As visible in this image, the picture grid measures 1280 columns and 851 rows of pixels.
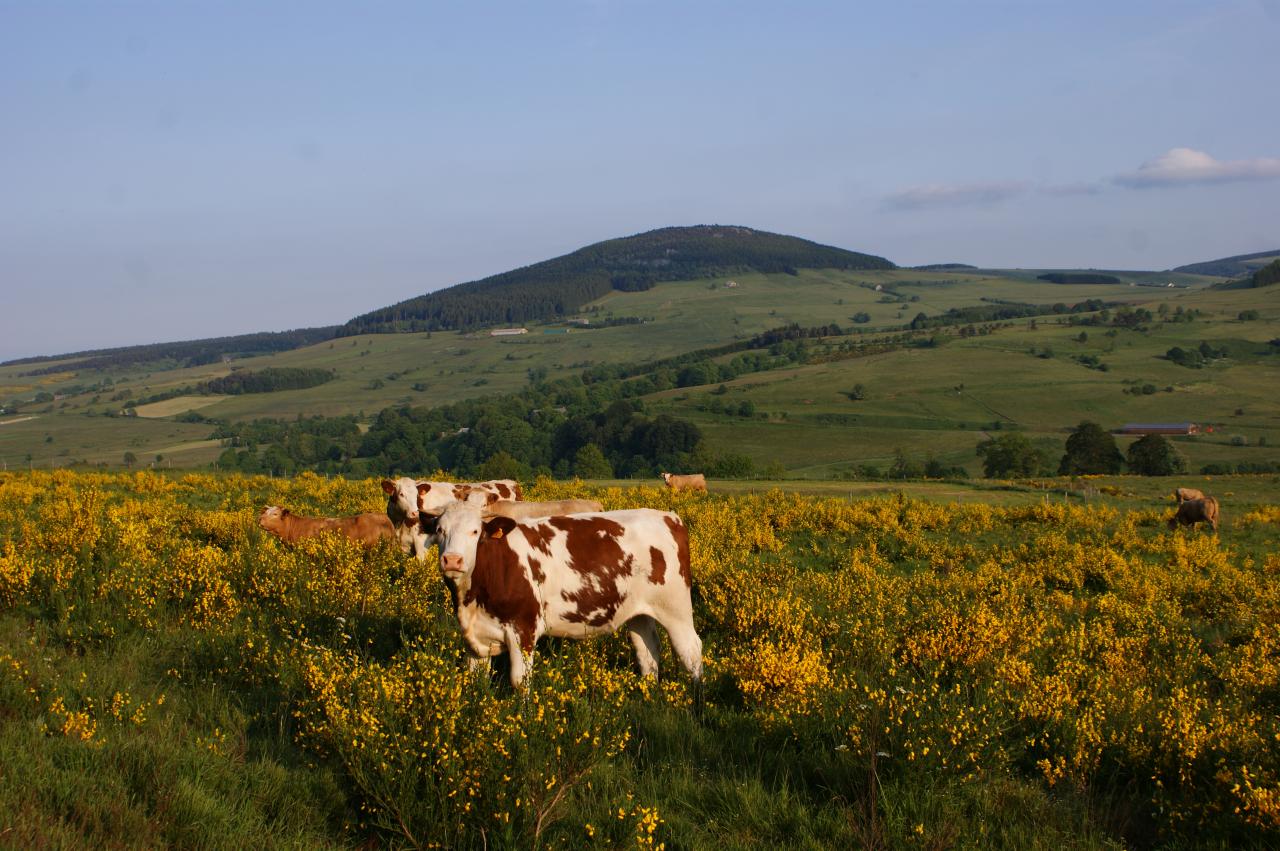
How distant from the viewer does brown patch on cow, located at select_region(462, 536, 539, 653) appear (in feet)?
25.4

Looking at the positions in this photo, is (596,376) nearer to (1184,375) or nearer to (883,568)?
(1184,375)

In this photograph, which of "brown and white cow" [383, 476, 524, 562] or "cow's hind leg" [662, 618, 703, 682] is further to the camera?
"brown and white cow" [383, 476, 524, 562]

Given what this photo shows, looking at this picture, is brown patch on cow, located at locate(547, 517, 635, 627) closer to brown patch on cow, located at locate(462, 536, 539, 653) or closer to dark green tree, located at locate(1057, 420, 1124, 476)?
brown patch on cow, located at locate(462, 536, 539, 653)

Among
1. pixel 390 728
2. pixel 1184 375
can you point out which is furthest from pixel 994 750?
pixel 1184 375

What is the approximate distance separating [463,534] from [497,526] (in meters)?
0.42

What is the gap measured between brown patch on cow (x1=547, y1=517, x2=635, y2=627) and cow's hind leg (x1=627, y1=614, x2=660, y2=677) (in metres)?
0.65

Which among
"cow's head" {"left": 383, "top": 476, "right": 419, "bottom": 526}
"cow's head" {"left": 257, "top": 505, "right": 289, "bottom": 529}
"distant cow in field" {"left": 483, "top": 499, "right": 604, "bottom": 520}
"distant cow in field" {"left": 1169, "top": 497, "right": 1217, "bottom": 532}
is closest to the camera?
"cow's head" {"left": 383, "top": 476, "right": 419, "bottom": 526}

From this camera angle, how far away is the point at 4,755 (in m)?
5.53

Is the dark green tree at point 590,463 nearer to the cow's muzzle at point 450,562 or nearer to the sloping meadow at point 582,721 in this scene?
the sloping meadow at point 582,721

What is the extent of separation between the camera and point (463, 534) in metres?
7.70

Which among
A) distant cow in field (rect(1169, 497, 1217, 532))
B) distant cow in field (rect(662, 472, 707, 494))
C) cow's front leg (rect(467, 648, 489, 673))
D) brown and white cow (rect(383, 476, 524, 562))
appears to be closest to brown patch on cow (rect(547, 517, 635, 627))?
cow's front leg (rect(467, 648, 489, 673))

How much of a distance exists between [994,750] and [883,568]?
10914 millimetres

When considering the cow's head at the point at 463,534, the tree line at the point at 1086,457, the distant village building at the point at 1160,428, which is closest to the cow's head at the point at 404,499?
the cow's head at the point at 463,534

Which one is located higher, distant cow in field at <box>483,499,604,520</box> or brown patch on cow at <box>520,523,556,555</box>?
brown patch on cow at <box>520,523,556,555</box>
